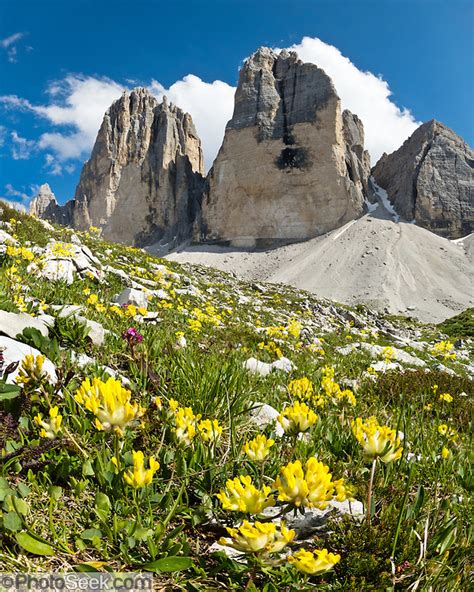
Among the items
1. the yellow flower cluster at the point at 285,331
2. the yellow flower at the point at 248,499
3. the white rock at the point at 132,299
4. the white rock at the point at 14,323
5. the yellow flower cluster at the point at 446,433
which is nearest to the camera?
the yellow flower at the point at 248,499

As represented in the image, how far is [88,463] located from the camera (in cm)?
184

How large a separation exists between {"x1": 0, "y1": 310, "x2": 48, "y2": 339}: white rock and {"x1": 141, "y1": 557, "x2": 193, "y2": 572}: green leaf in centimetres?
230

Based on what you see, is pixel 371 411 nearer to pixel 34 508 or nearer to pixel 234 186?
pixel 34 508

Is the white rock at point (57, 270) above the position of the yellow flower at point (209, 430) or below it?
above

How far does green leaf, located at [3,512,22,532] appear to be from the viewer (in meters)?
1.39

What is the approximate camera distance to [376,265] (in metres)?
64.1

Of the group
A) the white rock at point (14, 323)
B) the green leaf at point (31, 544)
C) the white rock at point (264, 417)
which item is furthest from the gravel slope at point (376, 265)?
the green leaf at point (31, 544)

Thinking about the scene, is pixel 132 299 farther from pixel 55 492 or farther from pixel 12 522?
pixel 12 522

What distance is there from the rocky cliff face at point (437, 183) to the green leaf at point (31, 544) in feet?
300

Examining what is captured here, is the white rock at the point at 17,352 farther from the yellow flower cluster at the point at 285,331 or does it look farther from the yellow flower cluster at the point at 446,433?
the yellow flower cluster at the point at 285,331

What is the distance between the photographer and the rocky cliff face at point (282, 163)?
79875mm

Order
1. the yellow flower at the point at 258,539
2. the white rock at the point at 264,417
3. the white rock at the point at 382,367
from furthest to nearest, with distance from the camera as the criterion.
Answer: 1. the white rock at the point at 382,367
2. the white rock at the point at 264,417
3. the yellow flower at the point at 258,539

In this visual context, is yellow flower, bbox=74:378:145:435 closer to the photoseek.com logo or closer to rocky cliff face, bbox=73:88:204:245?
the photoseek.com logo


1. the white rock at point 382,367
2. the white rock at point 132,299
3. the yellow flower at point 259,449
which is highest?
the white rock at point 132,299
